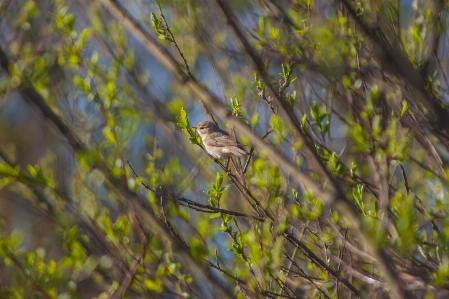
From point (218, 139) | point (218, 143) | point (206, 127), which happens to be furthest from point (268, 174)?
point (206, 127)

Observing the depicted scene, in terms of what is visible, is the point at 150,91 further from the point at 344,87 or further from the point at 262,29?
the point at 344,87

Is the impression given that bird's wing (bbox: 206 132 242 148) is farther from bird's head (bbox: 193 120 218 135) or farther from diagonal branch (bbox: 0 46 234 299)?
diagonal branch (bbox: 0 46 234 299)

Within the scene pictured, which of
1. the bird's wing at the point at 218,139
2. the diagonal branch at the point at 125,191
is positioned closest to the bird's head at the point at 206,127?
the bird's wing at the point at 218,139

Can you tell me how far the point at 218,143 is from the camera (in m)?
5.67

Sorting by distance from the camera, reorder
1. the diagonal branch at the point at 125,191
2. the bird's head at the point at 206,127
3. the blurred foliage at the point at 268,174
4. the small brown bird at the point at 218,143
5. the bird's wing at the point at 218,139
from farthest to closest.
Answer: the bird's head at the point at 206,127
the bird's wing at the point at 218,139
the small brown bird at the point at 218,143
the blurred foliage at the point at 268,174
the diagonal branch at the point at 125,191

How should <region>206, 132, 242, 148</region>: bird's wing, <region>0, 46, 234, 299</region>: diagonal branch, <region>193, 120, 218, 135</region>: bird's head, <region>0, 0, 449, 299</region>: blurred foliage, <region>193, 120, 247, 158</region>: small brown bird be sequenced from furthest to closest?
<region>193, 120, 218, 135</region>: bird's head → <region>206, 132, 242, 148</region>: bird's wing → <region>193, 120, 247, 158</region>: small brown bird → <region>0, 0, 449, 299</region>: blurred foliage → <region>0, 46, 234, 299</region>: diagonal branch

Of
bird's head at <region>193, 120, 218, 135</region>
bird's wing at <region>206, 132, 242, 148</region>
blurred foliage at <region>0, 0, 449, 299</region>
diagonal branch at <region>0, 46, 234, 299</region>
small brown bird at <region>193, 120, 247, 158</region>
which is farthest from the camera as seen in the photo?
bird's head at <region>193, 120, 218, 135</region>

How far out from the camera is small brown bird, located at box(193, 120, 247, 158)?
15.5ft

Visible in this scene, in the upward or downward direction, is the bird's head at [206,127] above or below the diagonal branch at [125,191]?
below

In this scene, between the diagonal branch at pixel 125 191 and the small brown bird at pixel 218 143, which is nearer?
the diagonal branch at pixel 125 191

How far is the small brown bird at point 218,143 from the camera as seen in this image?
4739mm

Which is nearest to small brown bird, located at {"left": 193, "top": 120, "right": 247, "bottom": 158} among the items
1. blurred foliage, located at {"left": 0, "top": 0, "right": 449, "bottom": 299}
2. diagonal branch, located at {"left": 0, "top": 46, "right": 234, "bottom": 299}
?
blurred foliage, located at {"left": 0, "top": 0, "right": 449, "bottom": 299}

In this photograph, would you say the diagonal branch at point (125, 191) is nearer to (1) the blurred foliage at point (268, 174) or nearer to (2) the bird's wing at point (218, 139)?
(1) the blurred foliage at point (268, 174)

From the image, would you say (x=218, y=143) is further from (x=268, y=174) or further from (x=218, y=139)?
(x=268, y=174)
